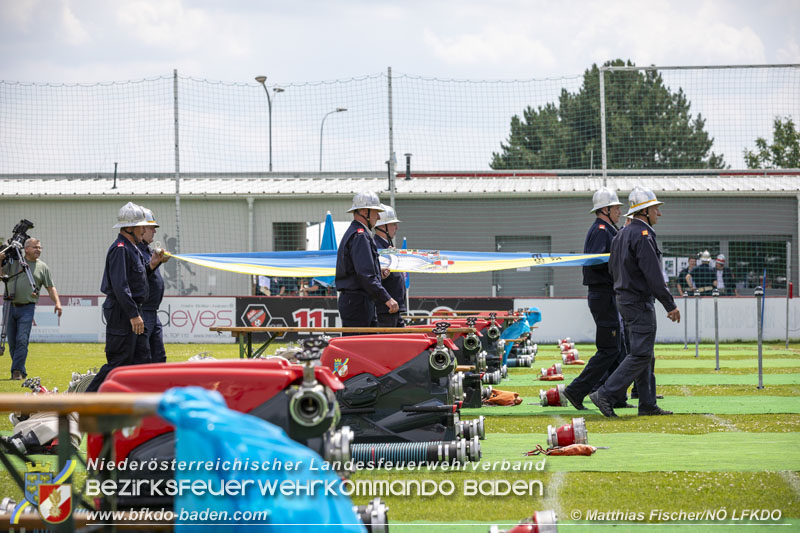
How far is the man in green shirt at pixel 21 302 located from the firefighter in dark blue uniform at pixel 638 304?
8012mm

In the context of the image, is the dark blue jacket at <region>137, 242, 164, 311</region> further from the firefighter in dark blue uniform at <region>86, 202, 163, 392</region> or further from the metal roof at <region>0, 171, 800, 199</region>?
the metal roof at <region>0, 171, 800, 199</region>

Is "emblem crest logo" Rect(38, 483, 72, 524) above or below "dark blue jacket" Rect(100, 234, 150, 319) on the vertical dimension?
below

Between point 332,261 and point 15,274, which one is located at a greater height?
point 332,261

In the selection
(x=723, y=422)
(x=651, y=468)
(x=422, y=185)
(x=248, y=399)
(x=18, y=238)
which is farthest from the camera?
(x=422, y=185)

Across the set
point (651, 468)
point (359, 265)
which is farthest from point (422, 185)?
point (651, 468)

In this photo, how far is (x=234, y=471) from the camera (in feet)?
8.98

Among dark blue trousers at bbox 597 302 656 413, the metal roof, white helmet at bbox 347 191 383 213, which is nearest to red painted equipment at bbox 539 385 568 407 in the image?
dark blue trousers at bbox 597 302 656 413

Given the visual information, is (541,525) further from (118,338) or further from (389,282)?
(389,282)

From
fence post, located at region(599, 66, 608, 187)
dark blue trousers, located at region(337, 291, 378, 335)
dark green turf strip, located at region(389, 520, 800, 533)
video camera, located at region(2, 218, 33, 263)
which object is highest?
fence post, located at region(599, 66, 608, 187)

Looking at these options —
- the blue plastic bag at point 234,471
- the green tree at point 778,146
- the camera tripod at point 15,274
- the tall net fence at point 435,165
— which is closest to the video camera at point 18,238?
the camera tripod at point 15,274

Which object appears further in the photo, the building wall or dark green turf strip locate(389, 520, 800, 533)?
the building wall

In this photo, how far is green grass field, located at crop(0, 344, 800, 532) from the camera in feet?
16.2

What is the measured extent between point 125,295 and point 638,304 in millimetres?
4931

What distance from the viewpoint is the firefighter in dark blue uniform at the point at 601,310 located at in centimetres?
1005
